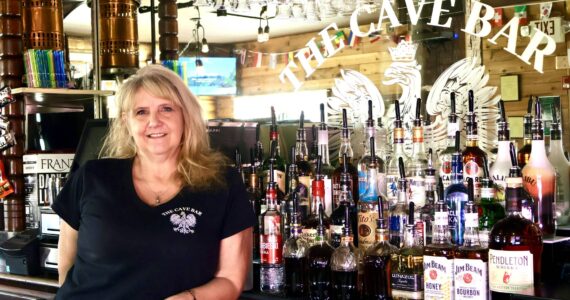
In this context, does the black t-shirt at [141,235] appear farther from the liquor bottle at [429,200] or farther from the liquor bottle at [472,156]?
the liquor bottle at [472,156]

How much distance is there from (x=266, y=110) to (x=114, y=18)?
1.93 metres

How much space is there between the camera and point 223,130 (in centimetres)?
272

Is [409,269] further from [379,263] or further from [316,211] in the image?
[316,211]

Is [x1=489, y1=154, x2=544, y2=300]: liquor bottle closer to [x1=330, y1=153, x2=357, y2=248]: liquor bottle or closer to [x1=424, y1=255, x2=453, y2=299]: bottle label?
[x1=424, y1=255, x2=453, y2=299]: bottle label

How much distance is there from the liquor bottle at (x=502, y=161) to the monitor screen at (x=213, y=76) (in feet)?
18.0

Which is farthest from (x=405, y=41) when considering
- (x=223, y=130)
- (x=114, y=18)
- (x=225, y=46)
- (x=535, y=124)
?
(x=225, y=46)

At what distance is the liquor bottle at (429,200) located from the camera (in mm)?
1905

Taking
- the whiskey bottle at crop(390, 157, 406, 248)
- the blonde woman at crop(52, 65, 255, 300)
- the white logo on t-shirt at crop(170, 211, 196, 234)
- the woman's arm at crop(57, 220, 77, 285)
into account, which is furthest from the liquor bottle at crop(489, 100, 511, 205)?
the woman's arm at crop(57, 220, 77, 285)

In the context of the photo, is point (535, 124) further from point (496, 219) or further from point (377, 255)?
point (377, 255)

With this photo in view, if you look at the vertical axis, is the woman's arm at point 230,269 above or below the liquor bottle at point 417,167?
below

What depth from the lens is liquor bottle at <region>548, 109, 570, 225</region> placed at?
6.74 feet

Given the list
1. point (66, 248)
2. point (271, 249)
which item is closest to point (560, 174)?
point (271, 249)

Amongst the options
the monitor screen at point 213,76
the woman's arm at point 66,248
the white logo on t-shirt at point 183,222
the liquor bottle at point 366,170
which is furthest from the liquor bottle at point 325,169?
the monitor screen at point 213,76

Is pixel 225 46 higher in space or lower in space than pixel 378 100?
higher
